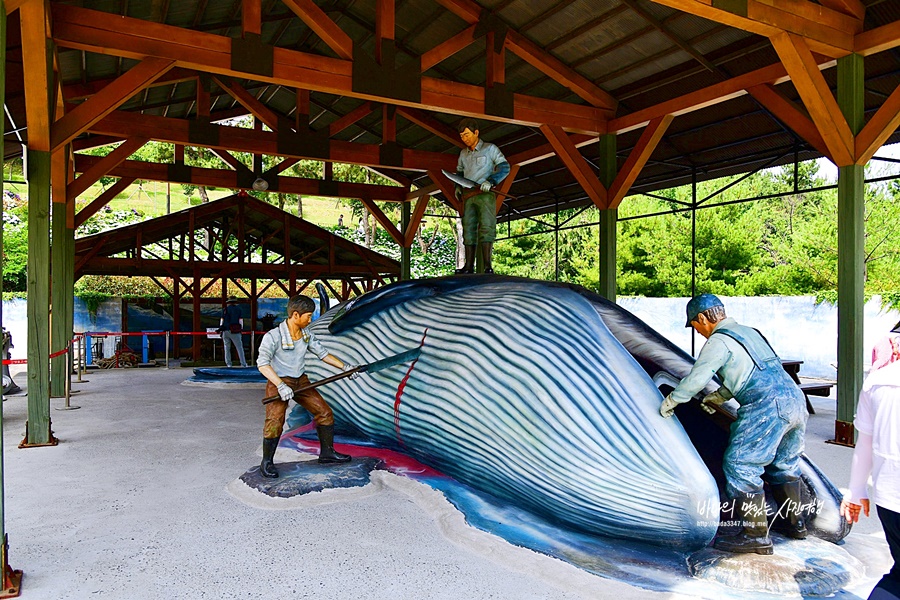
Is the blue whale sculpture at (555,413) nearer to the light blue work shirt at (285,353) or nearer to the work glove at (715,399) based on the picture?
the work glove at (715,399)

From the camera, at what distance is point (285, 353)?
4.91 metres

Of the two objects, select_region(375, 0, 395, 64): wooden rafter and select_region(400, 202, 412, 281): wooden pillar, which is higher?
select_region(375, 0, 395, 64): wooden rafter

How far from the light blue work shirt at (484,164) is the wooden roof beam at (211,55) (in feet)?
5.89

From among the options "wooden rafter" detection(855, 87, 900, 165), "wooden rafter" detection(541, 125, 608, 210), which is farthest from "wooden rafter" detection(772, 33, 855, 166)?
"wooden rafter" detection(541, 125, 608, 210)

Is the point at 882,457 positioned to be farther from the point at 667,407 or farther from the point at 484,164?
the point at 484,164

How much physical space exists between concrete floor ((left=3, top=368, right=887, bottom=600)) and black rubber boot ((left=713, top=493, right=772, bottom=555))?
575 mm

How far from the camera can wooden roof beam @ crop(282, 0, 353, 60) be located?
23.1 feet

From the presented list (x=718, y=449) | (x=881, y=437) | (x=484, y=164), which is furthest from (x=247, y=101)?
(x=881, y=437)

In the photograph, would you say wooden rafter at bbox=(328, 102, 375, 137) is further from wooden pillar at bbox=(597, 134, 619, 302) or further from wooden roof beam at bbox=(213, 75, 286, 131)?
wooden pillar at bbox=(597, 134, 619, 302)

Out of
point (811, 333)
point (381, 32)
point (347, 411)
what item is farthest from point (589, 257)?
point (347, 411)

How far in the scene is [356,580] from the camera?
10.4 feet

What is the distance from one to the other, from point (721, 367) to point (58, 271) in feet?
26.3

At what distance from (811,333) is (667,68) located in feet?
41.5

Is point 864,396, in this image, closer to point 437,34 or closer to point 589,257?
point 437,34
